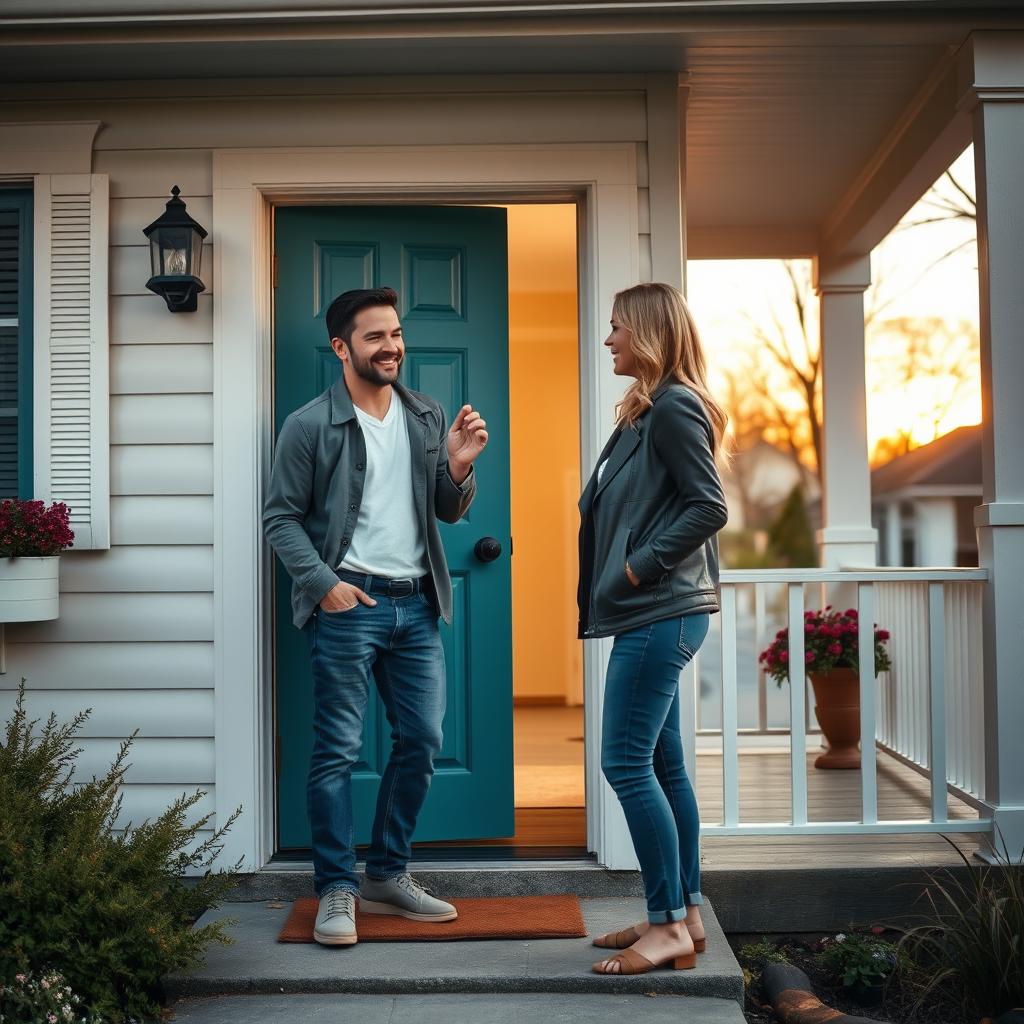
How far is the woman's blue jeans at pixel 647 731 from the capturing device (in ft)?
8.70

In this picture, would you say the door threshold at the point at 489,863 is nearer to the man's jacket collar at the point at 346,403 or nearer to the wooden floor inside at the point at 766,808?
the wooden floor inside at the point at 766,808

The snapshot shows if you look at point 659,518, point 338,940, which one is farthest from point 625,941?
point 659,518

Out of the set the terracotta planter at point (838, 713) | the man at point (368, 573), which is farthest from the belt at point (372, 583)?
the terracotta planter at point (838, 713)

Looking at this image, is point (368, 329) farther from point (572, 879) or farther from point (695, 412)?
point (572, 879)

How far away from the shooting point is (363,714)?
3.08 meters

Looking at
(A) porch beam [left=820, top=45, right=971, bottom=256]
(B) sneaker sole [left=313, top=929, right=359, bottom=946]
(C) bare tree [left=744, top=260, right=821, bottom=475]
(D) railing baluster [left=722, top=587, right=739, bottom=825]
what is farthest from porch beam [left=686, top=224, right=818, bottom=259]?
(C) bare tree [left=744, top=260, right=821, bottom=475]

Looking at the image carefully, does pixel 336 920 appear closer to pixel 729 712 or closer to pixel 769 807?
pixel 729 712

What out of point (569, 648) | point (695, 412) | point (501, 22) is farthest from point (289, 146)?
point (569, 648)

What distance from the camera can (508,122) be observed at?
11.6 ft

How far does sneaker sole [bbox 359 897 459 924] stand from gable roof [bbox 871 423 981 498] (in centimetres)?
1264

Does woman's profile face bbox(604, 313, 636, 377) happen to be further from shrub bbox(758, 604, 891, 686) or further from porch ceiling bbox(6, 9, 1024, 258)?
shrub bbox(758, 604, 891, 686)

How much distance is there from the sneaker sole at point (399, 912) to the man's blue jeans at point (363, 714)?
86 millimetres

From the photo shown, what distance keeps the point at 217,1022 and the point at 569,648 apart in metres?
5.19

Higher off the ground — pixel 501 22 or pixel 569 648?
pixel 501 22
